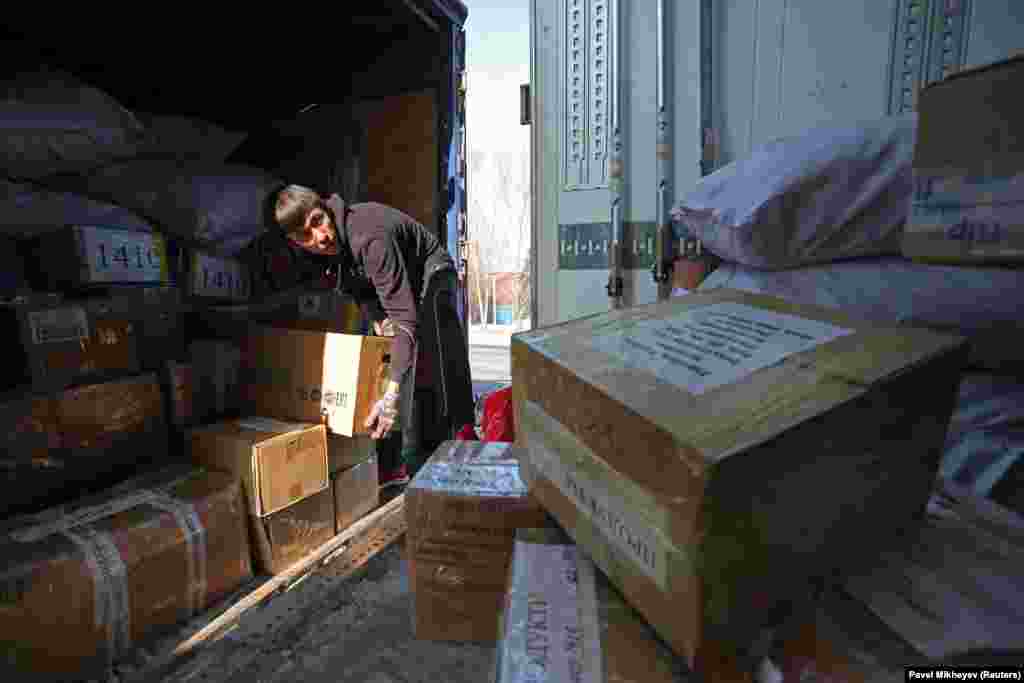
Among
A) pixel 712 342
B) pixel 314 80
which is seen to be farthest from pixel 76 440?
pixel 314 80

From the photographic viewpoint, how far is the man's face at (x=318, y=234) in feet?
6.67

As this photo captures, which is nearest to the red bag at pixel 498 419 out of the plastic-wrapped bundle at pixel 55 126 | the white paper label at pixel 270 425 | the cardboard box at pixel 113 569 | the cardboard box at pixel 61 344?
the white paper label at pixel 270 425

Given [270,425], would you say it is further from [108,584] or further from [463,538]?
[463,538]

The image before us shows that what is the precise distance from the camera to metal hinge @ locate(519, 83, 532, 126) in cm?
195

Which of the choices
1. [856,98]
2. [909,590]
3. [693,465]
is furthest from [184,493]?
[856,98]

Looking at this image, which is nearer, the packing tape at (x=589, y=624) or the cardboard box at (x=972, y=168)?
the packing tape at (x=589, y=624)

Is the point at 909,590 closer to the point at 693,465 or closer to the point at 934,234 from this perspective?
the point at 693,465

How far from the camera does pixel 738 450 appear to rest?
444 millimetres

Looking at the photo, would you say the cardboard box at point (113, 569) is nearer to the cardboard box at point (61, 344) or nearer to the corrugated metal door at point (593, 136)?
the cardboard box at point (61, 344)

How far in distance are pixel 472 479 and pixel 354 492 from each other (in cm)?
125

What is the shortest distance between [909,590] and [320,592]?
63.0 inches

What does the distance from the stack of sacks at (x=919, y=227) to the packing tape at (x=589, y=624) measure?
0.69 m

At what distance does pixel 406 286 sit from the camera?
195cm

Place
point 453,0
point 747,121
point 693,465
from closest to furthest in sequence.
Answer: point 693,465
point 747,121
point 453,0
